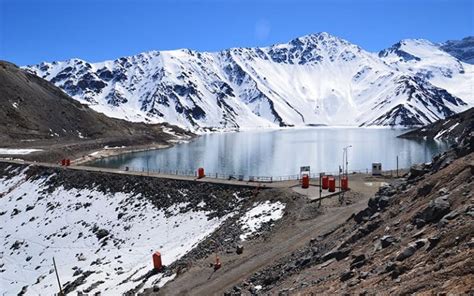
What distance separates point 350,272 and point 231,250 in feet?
50.5

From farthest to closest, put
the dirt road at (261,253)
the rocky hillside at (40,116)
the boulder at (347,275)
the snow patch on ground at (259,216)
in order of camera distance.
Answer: the rocky hillside at (40,116) → the snow patch on ground at (259,216) → the dirt road at (261,253) → the boulder at (347,275)

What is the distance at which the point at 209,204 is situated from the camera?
44875mm

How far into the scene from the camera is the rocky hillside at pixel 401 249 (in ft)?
41.4

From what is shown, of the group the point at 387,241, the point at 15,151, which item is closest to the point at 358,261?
the point at 387,241

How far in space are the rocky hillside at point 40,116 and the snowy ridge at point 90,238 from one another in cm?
7023

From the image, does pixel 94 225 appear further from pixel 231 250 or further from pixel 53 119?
pixel 53 119

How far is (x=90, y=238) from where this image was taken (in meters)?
45.3

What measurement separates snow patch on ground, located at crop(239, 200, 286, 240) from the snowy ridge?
3.02 meters

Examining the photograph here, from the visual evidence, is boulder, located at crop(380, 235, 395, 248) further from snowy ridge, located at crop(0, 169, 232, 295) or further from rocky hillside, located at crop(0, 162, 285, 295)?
rocky hillside, located at crop(0, 162, 285, 295)

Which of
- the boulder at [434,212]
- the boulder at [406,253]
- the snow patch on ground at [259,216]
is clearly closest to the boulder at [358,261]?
the boulder at [406,253]

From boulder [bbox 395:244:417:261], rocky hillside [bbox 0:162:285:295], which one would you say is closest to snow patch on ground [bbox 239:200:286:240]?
rocky hillside [bbox 0:162:285:295]

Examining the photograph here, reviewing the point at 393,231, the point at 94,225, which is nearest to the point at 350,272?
the point at 393,231

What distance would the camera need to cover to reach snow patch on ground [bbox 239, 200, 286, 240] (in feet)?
115

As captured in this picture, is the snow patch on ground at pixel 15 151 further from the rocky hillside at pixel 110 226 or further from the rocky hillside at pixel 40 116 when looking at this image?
Answer: the rocky hillside at pixel 110 226
